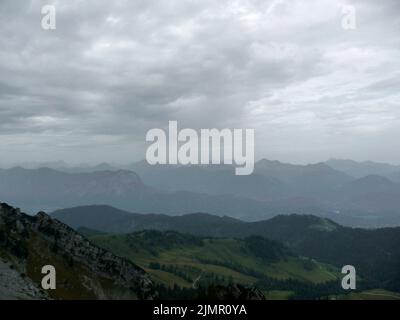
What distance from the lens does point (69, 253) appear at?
13712 cm

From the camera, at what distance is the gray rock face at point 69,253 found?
125 meters

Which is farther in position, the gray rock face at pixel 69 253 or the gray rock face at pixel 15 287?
the gray rock face at pixel 69 253

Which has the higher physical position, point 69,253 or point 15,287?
point 15,287

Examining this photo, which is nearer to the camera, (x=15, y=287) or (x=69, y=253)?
(x=15, y=287)

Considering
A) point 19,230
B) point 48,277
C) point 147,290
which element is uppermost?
point 19,230

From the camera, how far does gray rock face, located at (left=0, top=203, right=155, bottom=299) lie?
125 meters

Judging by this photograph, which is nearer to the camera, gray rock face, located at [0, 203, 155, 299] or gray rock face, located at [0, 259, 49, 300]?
gray rock face, located at [0, 259, 49, 300]

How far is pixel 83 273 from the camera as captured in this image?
130 metres

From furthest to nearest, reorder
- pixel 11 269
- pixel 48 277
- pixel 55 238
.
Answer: pixel 55 238 → pixel 48 277 → pixel 11 269
